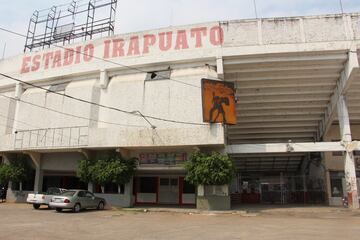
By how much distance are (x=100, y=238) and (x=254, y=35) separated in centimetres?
1799

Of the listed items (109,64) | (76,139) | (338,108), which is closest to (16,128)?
(76,139)

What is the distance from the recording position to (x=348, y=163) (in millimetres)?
22828

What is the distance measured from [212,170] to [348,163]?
929cm

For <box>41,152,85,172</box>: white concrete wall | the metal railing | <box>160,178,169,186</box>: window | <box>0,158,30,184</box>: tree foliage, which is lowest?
<box>160,178,169,186</box>: window

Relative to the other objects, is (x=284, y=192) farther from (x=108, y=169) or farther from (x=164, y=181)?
(x=108, y=169)

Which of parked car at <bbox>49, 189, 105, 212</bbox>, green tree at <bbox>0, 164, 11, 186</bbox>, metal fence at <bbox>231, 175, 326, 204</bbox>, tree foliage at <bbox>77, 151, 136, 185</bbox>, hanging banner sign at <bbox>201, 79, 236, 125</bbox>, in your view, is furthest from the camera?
metal fence at <bbox>231, 175, 326, 204</bbox>

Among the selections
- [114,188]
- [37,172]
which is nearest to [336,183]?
[114,188]

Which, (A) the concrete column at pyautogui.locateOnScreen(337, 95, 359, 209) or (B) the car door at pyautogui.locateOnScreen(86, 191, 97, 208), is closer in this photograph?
(B) the car door at pyautogui.locateOnScreen(86, 191, 97, 208)

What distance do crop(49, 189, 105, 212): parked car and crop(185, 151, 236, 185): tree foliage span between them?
6580 millimetres

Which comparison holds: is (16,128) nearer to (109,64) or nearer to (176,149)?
(109,64)

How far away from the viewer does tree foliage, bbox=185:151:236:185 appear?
21.7 m

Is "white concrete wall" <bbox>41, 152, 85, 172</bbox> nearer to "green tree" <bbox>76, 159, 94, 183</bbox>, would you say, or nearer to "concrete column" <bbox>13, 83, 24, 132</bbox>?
"green tree" <bbox>76, 159, 94, 183</bbox>

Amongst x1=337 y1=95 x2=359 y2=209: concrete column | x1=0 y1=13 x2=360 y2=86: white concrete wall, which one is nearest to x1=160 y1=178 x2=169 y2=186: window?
x1=0 y1=13 x2=360 y2=86: white concrete wall

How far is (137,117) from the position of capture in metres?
25.4
